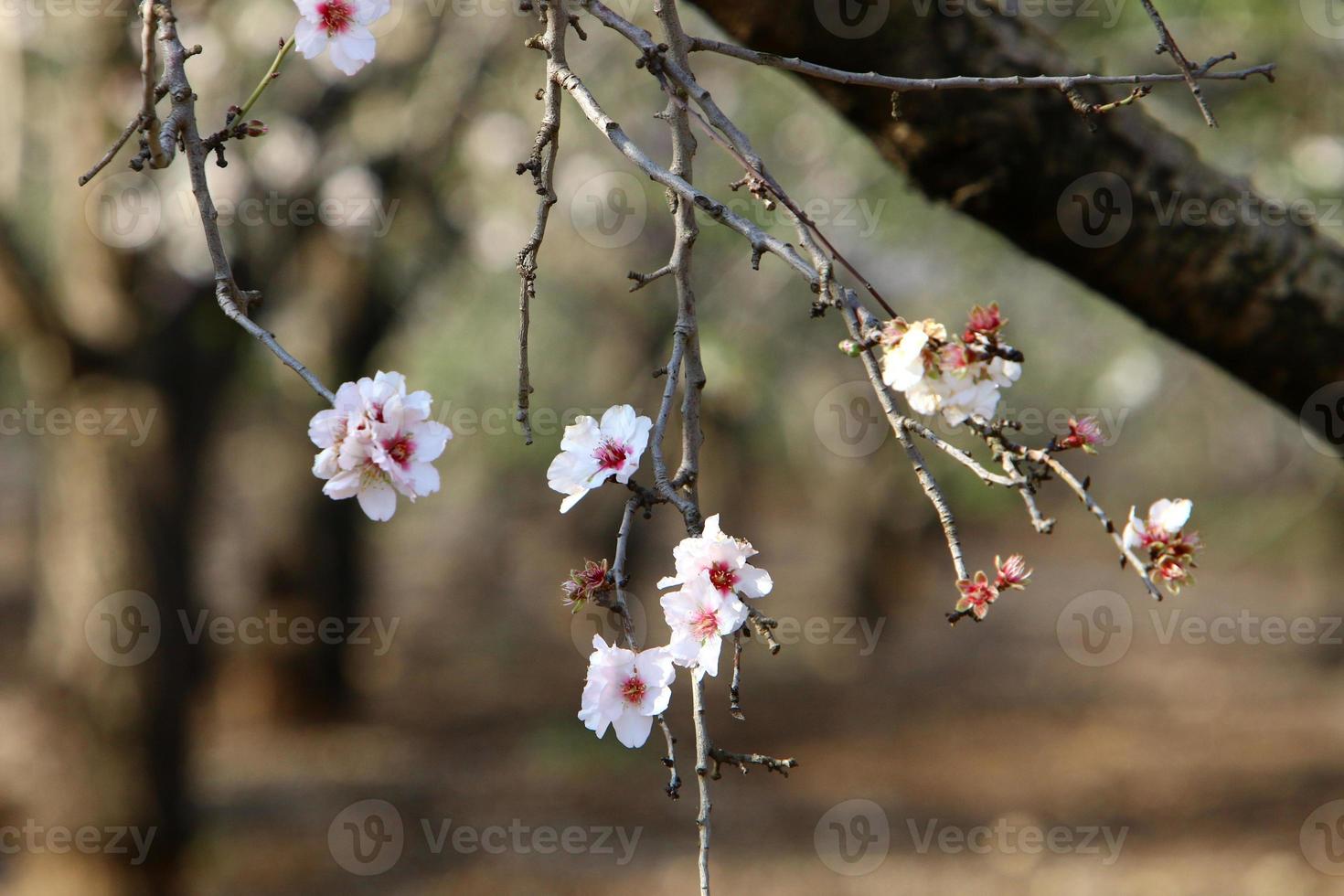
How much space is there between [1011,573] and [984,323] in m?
0.27

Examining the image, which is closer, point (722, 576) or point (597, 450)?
point (722, 576)

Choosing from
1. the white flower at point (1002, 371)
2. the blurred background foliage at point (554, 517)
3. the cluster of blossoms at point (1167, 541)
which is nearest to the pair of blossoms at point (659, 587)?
the white flower at point (1002, 371)

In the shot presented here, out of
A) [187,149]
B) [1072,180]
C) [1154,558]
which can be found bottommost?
[1154,558]

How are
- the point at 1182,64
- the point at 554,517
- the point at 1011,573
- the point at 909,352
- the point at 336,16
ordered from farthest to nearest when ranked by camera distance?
the point at 554,517 → the point at 336,16 → the point at 1182,64 → the point at 1011,573 → the point at 909,352

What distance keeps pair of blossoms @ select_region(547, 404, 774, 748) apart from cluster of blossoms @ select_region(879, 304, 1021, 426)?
241mm

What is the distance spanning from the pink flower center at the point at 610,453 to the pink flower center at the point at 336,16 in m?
0.70

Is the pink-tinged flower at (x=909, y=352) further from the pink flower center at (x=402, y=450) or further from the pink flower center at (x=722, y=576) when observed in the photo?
the pink flower center at (x=402, y=450)

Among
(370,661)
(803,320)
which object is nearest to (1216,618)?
(803,320)

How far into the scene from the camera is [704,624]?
122cm

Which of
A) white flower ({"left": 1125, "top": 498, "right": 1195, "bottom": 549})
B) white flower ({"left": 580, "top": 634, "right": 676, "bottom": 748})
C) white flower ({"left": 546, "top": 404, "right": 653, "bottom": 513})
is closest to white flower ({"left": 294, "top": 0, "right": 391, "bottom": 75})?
white flower ({"left": 546, "top": 404, "right": 653, "bottom": 513})

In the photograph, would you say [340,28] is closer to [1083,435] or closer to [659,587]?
[659,587]

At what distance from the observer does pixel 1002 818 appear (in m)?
7.85

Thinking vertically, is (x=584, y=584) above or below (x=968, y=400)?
below

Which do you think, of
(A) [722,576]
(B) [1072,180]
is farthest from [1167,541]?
(B) [1072,180]
